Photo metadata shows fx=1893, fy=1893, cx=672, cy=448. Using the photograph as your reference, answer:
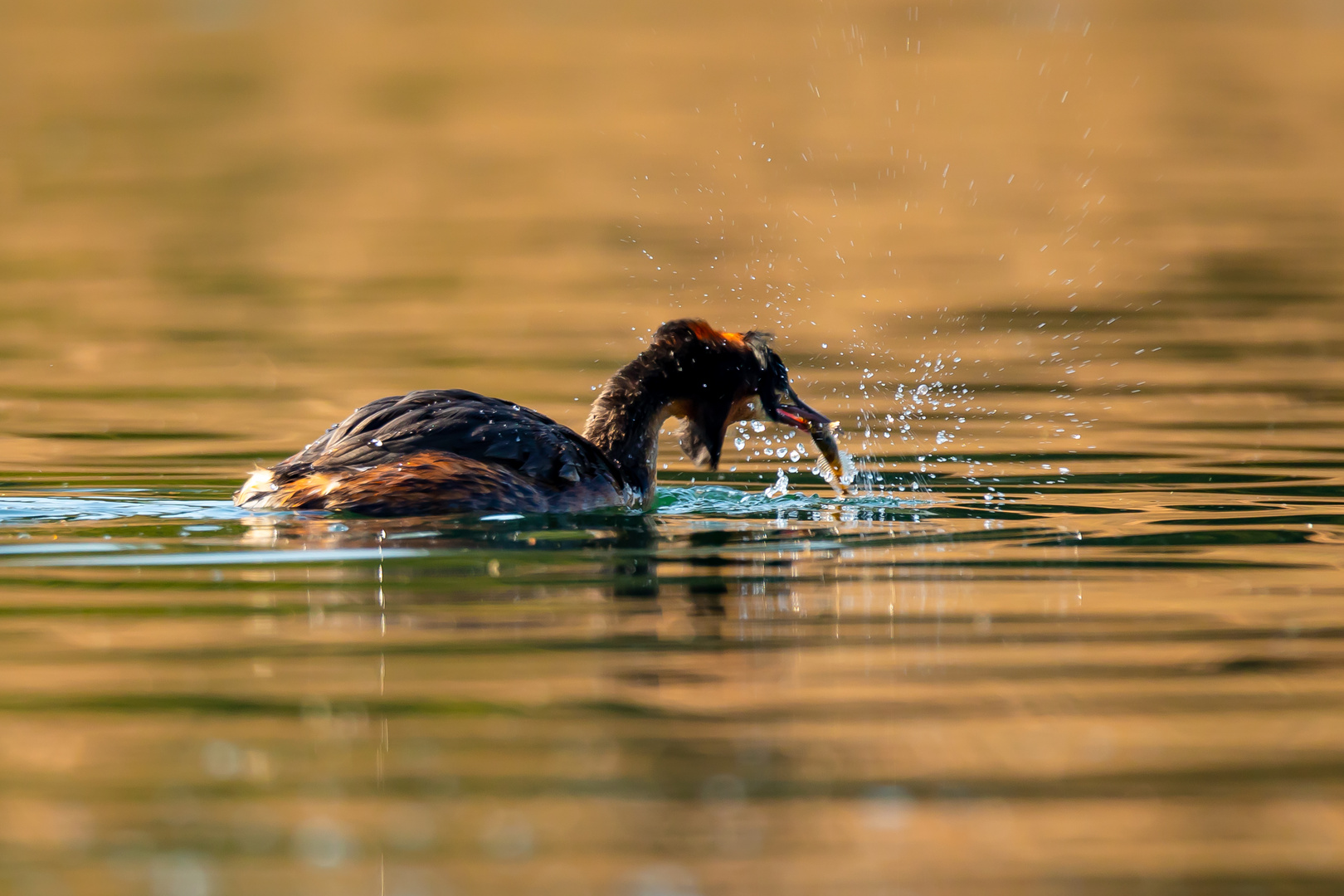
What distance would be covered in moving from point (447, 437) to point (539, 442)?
19.5 inches

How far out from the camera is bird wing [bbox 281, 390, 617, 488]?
898cm

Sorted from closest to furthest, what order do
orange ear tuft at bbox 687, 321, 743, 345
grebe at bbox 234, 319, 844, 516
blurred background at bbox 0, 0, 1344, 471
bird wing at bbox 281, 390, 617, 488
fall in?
grebe at bbox 234, 319, 844, 516 → bird wing at bbox 281, 390, 617, 488 → orange ear tuft at bbox 687, 321, 743, 345 → blurred background at bbox 0, 0, 1344, 471

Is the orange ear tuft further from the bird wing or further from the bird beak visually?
the bird wing

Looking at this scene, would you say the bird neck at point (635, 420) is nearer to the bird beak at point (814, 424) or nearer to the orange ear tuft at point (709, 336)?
the orange ear tuft at point (709, 336)

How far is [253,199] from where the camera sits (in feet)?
87.1

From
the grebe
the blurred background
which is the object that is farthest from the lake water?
the grebe

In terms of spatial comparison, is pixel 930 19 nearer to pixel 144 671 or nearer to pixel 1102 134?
pixel 1102 134

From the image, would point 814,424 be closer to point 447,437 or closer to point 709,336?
point 709,336

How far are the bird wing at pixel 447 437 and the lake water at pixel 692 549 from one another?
408 millimetres

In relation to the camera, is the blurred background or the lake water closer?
the lake water

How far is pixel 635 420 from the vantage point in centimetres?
1041

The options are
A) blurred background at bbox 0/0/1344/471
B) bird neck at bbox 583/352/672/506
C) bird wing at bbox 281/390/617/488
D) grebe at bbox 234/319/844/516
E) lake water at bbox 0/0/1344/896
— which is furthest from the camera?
blurred background at bbox 0/0/1344/471

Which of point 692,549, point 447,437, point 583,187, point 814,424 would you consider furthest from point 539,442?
point 583,187

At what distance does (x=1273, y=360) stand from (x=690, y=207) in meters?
13.1
